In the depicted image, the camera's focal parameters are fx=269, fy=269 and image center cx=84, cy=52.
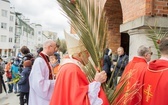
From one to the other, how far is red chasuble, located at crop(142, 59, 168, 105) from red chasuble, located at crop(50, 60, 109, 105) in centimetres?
91

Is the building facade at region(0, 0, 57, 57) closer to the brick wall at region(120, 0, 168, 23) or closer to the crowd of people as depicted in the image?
the brick wall at region(120, 0, 168, 23)

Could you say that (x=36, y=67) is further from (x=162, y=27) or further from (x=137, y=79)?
(x=162, y=27)

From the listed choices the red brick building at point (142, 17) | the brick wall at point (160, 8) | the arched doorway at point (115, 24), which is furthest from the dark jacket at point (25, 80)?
the brick wall at point (160, 8)

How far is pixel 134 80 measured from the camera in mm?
3570

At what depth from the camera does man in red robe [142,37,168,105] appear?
3.19 metres

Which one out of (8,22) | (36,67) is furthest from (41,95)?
(8,22)

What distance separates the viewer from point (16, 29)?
72.8 metres

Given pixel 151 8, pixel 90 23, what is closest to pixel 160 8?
pixel 151 8

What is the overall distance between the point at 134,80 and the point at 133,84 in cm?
25

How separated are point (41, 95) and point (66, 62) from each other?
180 cm

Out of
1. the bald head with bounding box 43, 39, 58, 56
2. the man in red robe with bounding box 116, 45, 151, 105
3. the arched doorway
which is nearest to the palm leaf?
the man in red robe with bounding box 116, 45, 151, 105

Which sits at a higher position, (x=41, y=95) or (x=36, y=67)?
(x=36, y=67)

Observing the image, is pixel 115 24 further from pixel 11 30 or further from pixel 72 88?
pixel 11 30

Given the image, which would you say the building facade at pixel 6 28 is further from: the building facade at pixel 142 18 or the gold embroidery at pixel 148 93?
the gold embroidery at pixel 148 93
